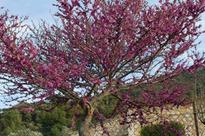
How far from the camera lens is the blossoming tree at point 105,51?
540cm

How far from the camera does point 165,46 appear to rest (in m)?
6.14

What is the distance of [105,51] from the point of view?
18.7 ft

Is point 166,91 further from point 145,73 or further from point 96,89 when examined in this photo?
point 96,89

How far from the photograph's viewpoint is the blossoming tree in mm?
5398

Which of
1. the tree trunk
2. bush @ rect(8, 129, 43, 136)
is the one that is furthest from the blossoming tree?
bush @ rect(8, 129, 43, 136)

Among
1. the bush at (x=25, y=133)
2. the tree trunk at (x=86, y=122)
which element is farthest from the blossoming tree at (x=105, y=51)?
the bush at (x=25, y=133)

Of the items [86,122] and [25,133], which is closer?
[86,122]

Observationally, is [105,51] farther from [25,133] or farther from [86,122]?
[25,133]

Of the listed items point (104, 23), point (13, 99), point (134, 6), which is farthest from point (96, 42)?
point (13, 99)

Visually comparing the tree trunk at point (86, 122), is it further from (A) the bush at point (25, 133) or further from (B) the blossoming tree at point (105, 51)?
(A) the bush at point (25, 133)

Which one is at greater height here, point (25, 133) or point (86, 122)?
point (25, 133)

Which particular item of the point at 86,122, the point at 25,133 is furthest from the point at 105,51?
the point at 25,133

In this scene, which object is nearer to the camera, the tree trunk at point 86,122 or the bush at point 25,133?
the tree trunk at point 86,122

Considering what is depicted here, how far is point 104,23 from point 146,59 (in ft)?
2.54
